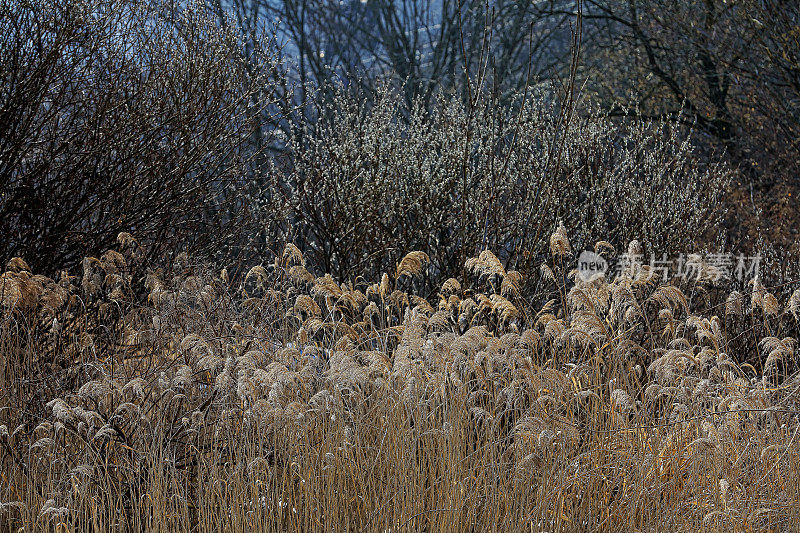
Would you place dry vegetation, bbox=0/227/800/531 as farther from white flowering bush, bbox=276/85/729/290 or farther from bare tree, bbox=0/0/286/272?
white flowering bush, bbox=276/85/729/290

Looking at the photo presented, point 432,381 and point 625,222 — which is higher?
point 625,222

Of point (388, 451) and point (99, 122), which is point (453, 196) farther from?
point (388, 451)

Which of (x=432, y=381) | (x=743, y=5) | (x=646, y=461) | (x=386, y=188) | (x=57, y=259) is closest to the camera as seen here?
(x=646, y=461)

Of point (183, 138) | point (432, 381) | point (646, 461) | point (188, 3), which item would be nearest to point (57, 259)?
point (183, 138)

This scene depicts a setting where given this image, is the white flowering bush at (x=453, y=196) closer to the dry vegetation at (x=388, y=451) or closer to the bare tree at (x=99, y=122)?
the bare tree at (x=99, y=122)

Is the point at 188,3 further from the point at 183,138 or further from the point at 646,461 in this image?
the point at 646,461

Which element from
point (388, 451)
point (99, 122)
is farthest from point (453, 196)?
point (388, 451)

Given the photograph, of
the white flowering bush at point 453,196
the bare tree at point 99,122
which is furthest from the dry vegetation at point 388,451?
the white flowering bush at point 453,196

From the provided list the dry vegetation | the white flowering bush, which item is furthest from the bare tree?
the dry vegetation

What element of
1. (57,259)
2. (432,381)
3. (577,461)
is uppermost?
(57,259)

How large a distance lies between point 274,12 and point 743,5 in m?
7.73

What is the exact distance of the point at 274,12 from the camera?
13523 millimetres

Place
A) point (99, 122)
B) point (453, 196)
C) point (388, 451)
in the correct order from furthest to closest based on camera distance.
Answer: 1. point (453, 196)
2. point (99, 122)
3. point (388, 451)

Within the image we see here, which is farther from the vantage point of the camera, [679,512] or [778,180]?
[778,180]
